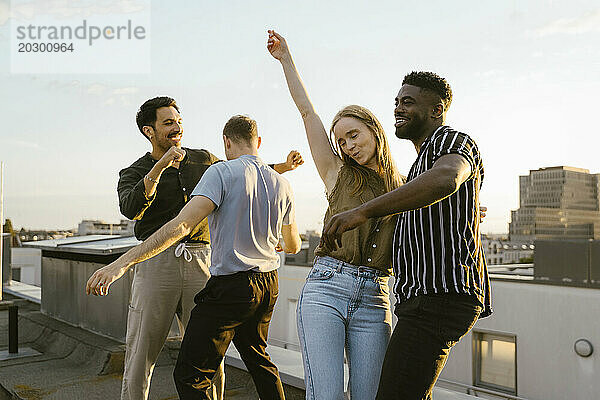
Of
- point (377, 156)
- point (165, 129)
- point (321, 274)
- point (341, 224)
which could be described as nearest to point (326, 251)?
point (321, 274)

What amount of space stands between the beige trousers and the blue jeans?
3.83ft

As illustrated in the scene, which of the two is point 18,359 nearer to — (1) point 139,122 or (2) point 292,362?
(2) point 292,362

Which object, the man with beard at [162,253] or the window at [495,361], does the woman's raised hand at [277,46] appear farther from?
the window at [495,361]

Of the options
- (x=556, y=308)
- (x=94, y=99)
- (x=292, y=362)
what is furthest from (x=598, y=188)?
(x=292, y=362)

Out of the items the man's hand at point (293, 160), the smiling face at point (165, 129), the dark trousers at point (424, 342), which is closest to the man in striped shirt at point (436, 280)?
the dark trousers at point (424, 342)

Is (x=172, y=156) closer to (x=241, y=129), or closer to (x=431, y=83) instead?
(x=241, y=129)

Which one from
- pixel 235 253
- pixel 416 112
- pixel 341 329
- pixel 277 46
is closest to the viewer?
pixel 416 112

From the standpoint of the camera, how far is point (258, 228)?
2.87m

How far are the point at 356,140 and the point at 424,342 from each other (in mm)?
902

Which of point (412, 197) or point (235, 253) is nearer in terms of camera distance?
point (412, 197)

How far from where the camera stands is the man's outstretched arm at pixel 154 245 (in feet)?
7.57

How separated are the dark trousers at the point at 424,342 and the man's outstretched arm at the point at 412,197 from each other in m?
0.40

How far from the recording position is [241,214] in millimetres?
2789

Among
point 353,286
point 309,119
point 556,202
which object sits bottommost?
point 353,286
